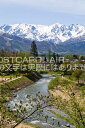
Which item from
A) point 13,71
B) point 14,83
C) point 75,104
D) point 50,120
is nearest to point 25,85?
point 14,83

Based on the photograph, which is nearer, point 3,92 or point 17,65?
point 3,92

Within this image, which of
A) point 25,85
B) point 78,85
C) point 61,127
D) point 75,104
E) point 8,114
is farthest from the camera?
point 25,85

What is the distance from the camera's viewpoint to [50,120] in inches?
1955

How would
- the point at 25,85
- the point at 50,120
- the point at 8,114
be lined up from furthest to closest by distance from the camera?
the point at 25,85
the point at 50,120
the point at 8,114

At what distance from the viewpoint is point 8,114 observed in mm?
16047

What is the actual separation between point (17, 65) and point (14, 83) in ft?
87.6

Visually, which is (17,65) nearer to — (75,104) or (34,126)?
(34,126)

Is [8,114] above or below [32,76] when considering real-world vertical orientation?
above

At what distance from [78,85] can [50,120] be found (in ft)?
156

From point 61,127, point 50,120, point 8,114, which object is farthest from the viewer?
point 50,120

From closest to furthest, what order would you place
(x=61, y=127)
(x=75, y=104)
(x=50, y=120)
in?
1. (x=75, y=104)
2. (x=61, y=127)
3. (x=50, y=120)

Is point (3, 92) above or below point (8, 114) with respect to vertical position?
→ above

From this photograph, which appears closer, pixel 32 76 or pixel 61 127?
pixel 61 127

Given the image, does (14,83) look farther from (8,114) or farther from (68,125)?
(8,114)
